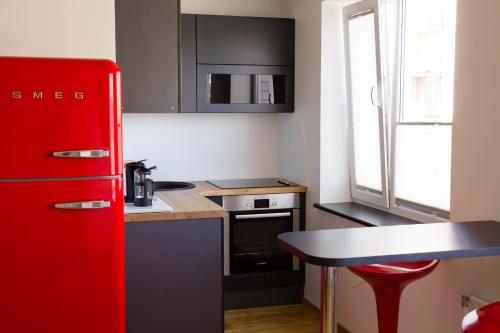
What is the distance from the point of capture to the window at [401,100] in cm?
334

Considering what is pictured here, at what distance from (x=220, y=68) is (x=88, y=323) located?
2.28 meters

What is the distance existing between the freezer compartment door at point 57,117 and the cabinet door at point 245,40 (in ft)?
5.60

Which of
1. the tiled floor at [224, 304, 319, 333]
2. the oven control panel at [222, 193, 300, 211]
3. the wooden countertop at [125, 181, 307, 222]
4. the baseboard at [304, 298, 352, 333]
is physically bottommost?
the tiled floor at [224, 304, 319, 333]

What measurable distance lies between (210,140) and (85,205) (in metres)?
2.21

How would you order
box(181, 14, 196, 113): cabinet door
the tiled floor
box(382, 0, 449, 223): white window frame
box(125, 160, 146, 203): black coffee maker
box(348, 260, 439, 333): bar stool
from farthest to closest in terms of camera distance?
box(181, 14, 196, 113): cabinet door < the tiled floor < box(125, 160, 146, 203): black coffee maker < box(382, 0, 449, 223): white window frame < box(348, 260, 439, 333): bar stool

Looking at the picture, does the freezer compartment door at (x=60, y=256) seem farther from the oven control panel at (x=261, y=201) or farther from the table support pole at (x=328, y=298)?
the oven control panel at (x=261, y=201)

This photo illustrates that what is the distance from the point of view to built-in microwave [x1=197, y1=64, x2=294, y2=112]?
4.62m

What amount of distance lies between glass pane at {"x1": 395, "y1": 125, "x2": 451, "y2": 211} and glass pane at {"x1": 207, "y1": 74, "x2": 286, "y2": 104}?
1263 millimetres

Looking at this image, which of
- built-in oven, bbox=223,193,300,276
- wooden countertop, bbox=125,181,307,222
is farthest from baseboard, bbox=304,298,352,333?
wooden countertop, bbox=125,181,307,222

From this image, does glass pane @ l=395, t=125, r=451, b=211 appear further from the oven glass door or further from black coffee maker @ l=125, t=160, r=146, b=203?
black coffee maker @ l=125, t=160, r=146, b=203

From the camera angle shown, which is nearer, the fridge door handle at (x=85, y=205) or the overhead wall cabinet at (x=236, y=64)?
the fridge door handle at (x=85, y=205)

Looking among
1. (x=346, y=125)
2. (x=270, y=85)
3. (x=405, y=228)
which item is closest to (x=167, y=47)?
(x=270, y=85)

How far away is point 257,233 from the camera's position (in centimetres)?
463

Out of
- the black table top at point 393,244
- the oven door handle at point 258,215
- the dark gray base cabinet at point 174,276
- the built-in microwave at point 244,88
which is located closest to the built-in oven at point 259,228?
the oven door handle at point 258,215
